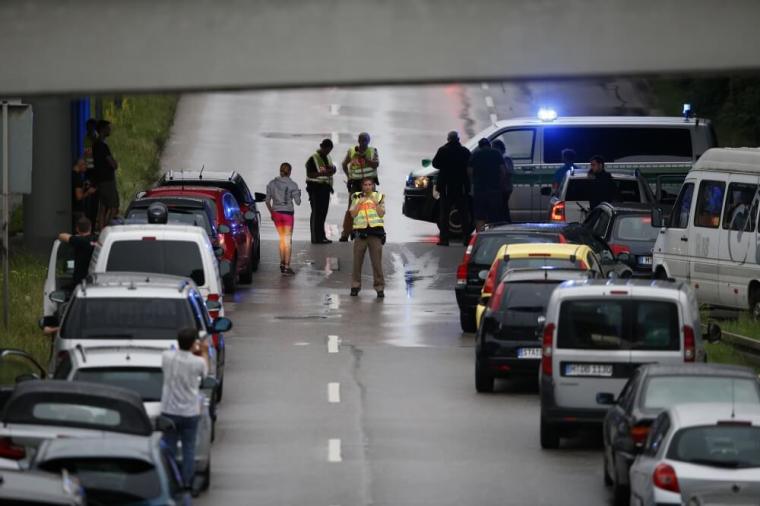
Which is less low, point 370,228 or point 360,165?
point 360,165

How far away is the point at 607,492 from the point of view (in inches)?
762

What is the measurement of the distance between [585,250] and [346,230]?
484 inches

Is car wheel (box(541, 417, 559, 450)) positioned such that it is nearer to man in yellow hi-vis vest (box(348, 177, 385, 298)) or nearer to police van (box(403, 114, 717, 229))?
man in yellow hi-vis vest (box(348, 177, 385, 298))

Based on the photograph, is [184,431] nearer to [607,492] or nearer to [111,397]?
[111,397]

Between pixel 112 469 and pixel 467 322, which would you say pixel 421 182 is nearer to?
pixel 467 322

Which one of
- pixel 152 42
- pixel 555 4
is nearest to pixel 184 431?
pixel 152 42

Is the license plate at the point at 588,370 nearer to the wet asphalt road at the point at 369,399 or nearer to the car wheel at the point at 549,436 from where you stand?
the car wheel at the point at 549,436

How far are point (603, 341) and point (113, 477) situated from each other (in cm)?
809

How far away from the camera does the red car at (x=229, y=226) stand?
107 feet

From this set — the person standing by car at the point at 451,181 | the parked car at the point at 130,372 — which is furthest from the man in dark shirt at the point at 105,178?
the parked car at the point at 130,372

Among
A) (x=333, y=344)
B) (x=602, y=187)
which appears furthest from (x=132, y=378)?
(x=602, y=187)

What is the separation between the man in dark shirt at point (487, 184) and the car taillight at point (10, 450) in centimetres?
2209

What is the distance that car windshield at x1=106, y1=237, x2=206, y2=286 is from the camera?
983 inches

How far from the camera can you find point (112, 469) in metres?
14.2
